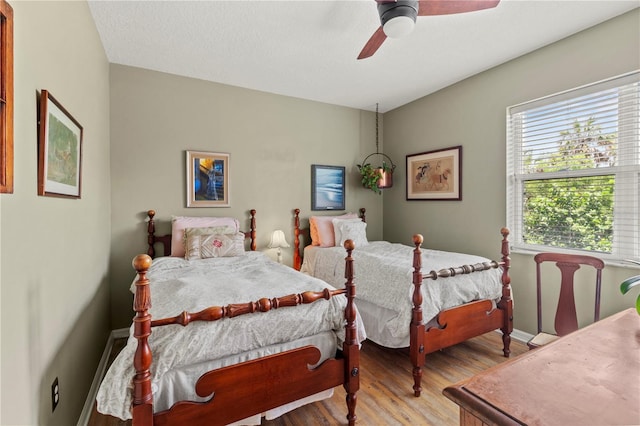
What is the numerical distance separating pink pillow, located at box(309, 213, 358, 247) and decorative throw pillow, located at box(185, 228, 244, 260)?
3.50ft

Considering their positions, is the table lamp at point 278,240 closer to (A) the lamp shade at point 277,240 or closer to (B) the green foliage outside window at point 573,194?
(A) the lamp shade at point 277,240

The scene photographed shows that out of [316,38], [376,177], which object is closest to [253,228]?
[376,177]

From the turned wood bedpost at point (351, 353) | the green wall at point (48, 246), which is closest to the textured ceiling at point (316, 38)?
the green wall at point (48, 246)

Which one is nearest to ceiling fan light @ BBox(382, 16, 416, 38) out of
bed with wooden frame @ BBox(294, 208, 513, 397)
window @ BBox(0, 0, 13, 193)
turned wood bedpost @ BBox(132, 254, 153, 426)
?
bed with wooden frame @ BBox(294, 208, 513, 397)

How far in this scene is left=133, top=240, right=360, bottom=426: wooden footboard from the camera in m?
1.31

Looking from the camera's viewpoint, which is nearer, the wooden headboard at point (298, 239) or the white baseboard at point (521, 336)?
the white baseboard at point (521, 336)

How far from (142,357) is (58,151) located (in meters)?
1.11

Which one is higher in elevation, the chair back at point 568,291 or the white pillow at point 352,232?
the white pillow at point 352,232

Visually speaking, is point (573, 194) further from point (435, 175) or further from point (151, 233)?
point (151, 233)

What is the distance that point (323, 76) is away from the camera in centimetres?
343

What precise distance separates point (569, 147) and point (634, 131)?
430mm

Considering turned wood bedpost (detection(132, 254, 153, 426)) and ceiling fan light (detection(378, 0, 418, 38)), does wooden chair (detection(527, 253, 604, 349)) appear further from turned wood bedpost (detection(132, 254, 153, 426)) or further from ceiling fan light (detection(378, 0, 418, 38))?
turned wood bedpost (detection(132, 254, 153, 426))

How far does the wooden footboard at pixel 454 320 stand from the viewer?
2.20 m

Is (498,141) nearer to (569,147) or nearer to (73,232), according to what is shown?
(569,147)
